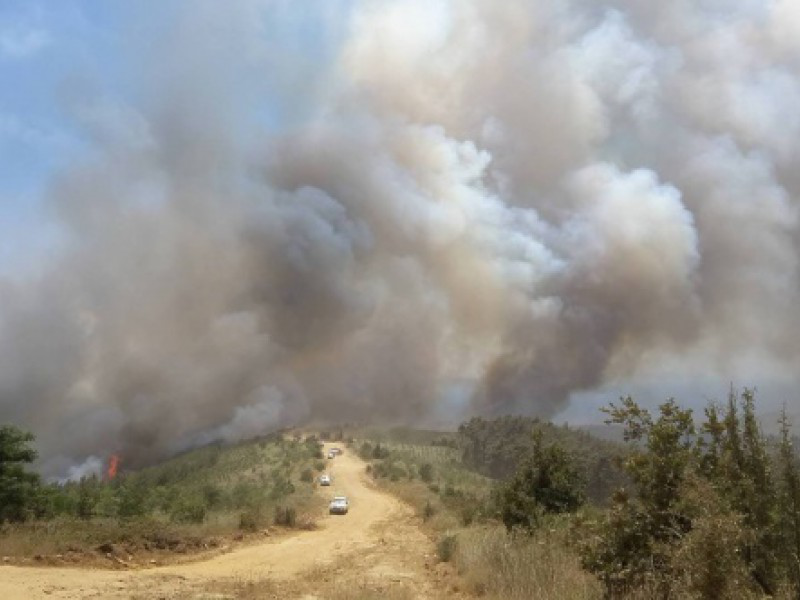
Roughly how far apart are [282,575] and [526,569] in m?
8.80

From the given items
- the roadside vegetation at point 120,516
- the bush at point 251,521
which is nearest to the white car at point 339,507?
the roadside vegetation at point 120,516

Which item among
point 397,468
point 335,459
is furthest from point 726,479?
point 335,459

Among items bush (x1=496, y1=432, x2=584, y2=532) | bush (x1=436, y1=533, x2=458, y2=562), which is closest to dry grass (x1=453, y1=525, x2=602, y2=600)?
bush (x1=496, y1=432, x2=584, y2=532)

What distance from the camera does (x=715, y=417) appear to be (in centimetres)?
985

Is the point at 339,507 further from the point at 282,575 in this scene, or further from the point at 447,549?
the point at 282,575

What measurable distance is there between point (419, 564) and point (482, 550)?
14.4 feet

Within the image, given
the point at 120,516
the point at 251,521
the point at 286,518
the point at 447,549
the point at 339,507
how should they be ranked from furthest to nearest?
1. the point at 339,507
2. the point at 286,518
3. the point at 251,521
4. the point at 120,516
5. the point at 447,549

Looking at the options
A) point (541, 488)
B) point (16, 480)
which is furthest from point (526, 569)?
point (16, 480)

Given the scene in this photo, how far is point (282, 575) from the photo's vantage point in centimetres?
1897

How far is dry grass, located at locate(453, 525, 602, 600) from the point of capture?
10.9 m

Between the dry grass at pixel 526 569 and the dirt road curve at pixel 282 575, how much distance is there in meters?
1.07

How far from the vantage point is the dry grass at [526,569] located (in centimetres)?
1087

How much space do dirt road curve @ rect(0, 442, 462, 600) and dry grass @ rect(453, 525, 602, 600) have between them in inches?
42.0

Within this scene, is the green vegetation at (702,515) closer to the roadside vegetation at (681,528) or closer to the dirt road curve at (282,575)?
the roadside vegetation at (681,528)
